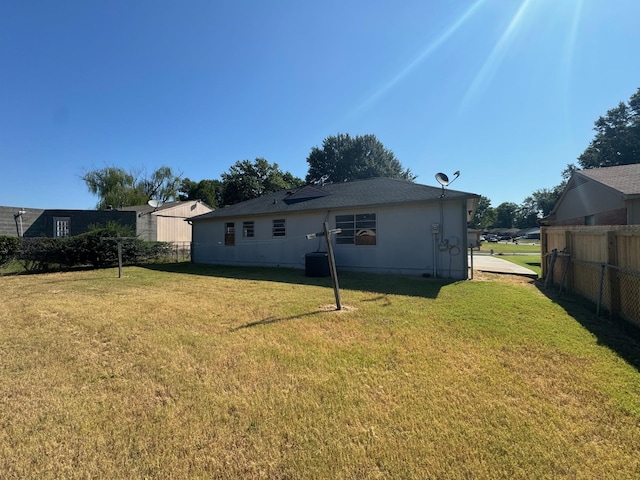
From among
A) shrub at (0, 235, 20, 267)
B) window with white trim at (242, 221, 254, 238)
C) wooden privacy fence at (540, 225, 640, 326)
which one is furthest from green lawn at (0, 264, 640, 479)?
shrub at (0, 235, 20, 267)

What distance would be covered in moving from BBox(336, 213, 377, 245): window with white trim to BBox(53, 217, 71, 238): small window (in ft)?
71.3

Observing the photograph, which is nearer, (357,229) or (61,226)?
(357,229)

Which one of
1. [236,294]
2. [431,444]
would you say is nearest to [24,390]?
[431,444]

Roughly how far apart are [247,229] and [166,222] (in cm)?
1376

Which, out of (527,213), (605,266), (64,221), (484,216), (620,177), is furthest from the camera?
(527,213)

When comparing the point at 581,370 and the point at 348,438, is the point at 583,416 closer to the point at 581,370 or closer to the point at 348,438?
the point at 581,370

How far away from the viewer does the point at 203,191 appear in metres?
47.8

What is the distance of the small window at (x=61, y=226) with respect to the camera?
22.0 m

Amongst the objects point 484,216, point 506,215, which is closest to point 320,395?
point 484,216

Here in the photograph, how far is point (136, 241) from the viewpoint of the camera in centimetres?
1597

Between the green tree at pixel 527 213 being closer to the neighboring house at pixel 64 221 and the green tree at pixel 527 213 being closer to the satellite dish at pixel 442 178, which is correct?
the satellite dish at pixel 442 178

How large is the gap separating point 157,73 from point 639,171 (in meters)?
20.4

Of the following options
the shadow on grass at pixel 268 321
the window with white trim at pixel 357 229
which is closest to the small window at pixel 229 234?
the window with white trim at pixel 357 229

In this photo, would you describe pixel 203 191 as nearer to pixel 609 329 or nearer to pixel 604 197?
pixel 604 197
